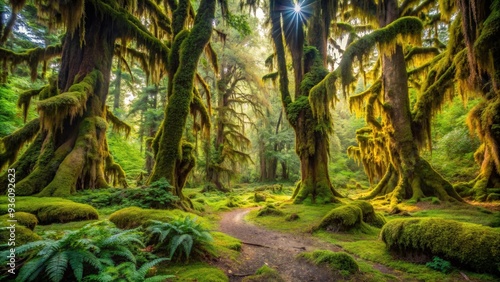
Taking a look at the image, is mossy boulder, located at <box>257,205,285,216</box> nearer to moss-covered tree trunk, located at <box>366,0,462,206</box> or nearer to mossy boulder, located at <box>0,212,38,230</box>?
moss-covered tree trunk, located at <box>366,0,462,206</box>

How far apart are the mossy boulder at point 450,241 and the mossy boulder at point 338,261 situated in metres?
1.32

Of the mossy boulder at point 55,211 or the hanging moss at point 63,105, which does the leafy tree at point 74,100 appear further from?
the mossy boulder at point 55,211

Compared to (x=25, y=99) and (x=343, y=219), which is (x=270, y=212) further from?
(x=25, y=99)

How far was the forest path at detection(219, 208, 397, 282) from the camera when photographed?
4117 millimetres

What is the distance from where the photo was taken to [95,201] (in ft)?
27.1

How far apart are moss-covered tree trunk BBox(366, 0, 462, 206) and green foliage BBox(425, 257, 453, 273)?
25.4 feet

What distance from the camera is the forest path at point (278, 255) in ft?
13.5

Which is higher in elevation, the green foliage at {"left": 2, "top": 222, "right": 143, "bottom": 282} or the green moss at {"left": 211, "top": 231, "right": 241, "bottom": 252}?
the green foliage at {"left": 2, "top": 222, "right": 143, "bottom": 282}

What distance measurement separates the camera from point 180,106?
33.1 ft

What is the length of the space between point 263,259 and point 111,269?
3.23 meters

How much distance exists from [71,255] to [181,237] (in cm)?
152

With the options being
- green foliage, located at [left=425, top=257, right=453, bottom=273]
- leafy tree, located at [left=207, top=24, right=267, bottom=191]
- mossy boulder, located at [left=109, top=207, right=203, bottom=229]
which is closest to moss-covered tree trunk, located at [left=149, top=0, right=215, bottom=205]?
mossy boulder, located at [left=109, top=207, right=203, bottom=229]

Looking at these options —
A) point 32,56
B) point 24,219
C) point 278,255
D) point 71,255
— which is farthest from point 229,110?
point 71,255

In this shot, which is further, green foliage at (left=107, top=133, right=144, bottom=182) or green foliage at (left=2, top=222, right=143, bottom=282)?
green foliage at (left=107, top=133, right=144, bottom=182)
